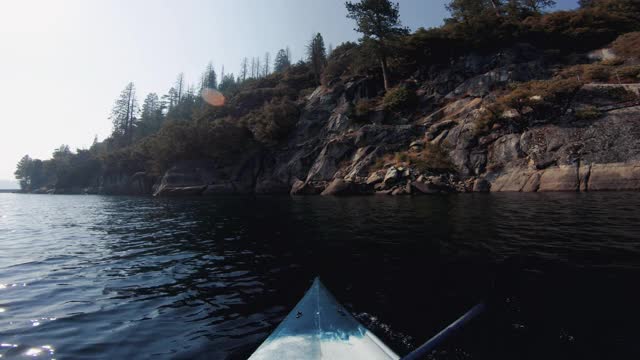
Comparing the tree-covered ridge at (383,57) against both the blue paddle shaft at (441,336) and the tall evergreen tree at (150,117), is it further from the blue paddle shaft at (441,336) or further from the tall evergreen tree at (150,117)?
the blue paddle shaft at (441,336)

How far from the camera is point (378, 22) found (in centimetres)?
4828

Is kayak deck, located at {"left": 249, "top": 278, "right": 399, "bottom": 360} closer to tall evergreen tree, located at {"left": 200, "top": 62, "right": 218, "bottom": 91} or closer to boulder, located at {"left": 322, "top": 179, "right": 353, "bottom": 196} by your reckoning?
boulder, located at {"left": 322, "top": 179, "right": 353, "bottom": 196}

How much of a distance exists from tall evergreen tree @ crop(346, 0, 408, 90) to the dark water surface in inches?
1593

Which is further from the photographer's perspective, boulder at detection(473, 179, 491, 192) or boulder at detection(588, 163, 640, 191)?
boulder at detection(473, 179, 491, 192)

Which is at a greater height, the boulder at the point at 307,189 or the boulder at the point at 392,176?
the boulder at the point at 392,176

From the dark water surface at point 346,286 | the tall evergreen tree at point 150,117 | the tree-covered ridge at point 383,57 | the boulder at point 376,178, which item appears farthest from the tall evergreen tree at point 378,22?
the tall evergreen tree at point 150,117

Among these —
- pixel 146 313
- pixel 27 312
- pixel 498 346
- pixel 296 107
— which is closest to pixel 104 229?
pixel 27 312

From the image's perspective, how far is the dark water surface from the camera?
4.42 meters

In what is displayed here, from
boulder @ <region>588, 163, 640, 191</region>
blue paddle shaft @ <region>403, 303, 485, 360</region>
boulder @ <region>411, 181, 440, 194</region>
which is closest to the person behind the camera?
blue paddle shaft @ <region>403, 303, 485, 360</region>

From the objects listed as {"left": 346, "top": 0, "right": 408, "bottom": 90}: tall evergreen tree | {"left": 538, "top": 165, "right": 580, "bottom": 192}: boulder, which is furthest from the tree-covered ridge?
{"left": 538, "top": 165, "right": 580, "bottom": 192}: boulder

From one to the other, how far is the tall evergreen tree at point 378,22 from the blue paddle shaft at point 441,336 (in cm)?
4889

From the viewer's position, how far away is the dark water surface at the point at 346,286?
4422mm

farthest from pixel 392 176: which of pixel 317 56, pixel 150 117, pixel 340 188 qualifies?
pixel 150 117

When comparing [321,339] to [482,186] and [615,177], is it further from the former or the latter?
[615,177]
